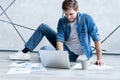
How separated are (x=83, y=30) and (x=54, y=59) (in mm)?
273

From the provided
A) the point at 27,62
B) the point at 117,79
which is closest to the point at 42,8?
the point at 27,62

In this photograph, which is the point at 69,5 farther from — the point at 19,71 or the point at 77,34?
the point at 19,71

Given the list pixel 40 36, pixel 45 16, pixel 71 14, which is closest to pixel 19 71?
pixel 40 36

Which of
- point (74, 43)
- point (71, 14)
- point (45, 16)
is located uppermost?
point (71, 14)

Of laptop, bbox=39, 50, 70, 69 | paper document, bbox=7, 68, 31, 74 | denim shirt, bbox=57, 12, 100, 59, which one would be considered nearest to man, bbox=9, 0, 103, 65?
denim shirt, bbox=57, 12, 100, 59

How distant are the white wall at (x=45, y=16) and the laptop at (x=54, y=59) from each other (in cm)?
78

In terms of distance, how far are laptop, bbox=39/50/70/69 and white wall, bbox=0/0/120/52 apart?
78 cm

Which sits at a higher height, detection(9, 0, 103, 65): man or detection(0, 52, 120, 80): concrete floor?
detection(9, 0, 103, 65): man

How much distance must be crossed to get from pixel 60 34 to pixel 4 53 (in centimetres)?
78

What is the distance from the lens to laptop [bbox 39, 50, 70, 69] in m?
2.01

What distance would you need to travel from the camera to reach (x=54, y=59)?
2.07 meters

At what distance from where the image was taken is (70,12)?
80.6 inches

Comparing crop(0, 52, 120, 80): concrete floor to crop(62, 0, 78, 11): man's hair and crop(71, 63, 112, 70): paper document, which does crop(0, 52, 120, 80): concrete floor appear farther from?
crop(62, 0, 78, 11): man's hair

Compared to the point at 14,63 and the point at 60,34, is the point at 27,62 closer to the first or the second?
the point at 14,63
